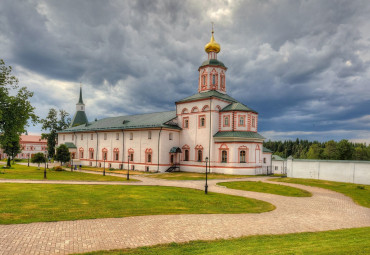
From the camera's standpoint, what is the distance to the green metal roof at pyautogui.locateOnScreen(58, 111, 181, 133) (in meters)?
39.6

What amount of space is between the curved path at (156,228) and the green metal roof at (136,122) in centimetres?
2657

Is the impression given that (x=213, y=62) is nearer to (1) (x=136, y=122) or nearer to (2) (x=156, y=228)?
(1) (x=136, y=122)

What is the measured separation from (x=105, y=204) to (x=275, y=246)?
10.0 meters

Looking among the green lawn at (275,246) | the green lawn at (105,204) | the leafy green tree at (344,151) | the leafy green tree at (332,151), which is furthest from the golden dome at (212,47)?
the leafy green tree at (344,151)

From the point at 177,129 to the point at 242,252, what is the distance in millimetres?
32605

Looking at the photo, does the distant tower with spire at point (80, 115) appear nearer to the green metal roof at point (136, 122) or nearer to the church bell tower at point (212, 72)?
the green metal roof at point (136, 122)

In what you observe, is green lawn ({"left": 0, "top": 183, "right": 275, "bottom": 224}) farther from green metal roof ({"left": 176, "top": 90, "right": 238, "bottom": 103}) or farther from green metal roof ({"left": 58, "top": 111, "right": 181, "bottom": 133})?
green metal roof ({"left": 176, "top": 90, "right": 238, "bottom": 103})

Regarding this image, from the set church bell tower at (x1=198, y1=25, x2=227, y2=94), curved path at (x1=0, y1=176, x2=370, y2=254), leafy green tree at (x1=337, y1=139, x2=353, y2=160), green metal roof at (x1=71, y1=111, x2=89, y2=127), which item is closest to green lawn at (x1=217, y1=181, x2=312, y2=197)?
curved path at (x1=0, y1=176, x2=370, y2=254)

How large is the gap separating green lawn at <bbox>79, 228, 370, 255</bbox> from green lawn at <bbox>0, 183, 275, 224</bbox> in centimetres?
445

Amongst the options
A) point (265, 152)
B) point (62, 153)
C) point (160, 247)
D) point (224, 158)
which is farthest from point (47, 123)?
point (160, 247)

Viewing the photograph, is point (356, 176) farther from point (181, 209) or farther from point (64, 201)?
point (64, 201)

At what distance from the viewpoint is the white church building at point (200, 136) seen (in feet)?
117

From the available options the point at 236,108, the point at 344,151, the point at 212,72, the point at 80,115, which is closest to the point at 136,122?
the point at 212,72

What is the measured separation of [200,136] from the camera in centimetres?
3809
